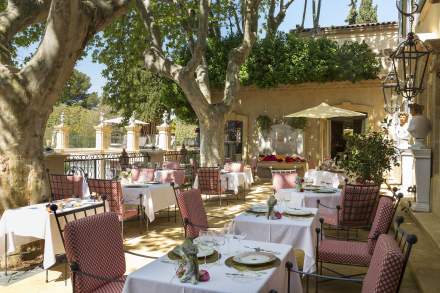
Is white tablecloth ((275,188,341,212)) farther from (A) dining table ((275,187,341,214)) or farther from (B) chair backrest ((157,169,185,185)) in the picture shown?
(B) chair backrest ((157,169,185,185))

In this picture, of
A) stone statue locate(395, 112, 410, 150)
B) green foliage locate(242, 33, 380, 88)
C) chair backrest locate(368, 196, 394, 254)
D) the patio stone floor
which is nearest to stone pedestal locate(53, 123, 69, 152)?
green foliage locate(242, 33, 380, 88)

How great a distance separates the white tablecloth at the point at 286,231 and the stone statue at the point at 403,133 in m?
7.34

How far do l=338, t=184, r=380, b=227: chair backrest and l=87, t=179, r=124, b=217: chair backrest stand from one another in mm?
3143

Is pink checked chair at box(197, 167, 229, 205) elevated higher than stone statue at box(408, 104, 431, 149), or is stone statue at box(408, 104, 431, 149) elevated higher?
stone statue at box(408, 104, 431, 149)

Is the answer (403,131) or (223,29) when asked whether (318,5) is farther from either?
(403,131)

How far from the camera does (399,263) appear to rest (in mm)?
2117

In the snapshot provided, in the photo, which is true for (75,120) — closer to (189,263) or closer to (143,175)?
(143,175)

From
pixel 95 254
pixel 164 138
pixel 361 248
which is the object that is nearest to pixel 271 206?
pixel 361 248

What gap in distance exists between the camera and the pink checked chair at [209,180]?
8914 millimetres

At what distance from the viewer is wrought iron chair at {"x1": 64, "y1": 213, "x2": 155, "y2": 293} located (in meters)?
2.85

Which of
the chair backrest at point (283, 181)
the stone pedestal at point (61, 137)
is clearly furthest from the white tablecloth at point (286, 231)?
the stone pedestal at point (61, 137)

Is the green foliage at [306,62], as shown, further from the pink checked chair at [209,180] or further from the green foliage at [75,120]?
the green foliage at [75,120]

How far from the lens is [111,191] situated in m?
6.14

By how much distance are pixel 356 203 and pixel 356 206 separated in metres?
0.04
